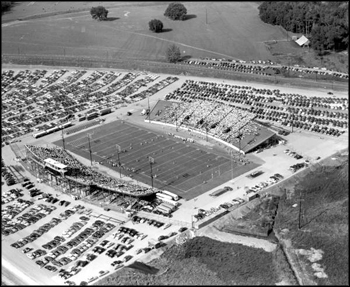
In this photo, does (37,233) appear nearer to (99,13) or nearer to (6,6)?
(99,13)

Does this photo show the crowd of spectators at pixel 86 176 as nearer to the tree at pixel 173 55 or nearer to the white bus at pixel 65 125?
the white bus at pixel 65 125

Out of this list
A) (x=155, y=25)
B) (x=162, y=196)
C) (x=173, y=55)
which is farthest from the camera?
(x=155, y=25)

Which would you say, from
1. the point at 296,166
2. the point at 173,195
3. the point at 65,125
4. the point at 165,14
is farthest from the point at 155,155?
the point at 165,14

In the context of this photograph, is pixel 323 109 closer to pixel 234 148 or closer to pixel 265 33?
pixel 234 148

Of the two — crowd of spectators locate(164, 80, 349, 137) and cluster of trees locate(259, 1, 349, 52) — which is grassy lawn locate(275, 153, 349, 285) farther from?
cluster of trees locate(259, 1, 349, 52)

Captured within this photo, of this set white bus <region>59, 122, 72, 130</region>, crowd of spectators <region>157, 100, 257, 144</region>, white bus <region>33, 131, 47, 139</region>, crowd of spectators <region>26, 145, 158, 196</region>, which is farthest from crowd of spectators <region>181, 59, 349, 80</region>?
crowd of spectators <region>26, 145, 158, 196</region>

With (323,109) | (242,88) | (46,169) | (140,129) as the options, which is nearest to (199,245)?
(46,169)

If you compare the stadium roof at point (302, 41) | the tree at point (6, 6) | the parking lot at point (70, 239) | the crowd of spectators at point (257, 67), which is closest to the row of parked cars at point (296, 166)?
the parking lot at point (70, 239)
